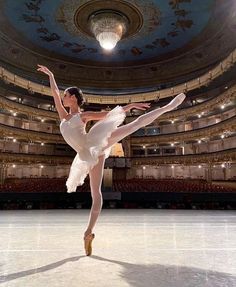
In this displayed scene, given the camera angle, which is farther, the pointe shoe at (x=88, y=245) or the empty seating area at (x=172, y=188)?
the empty seating area at (x=172, y=188)

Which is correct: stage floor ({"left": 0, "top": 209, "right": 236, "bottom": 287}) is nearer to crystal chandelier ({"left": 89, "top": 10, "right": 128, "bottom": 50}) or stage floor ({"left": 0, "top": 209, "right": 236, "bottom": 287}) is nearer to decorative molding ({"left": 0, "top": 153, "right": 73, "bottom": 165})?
crystal chandelier ({"left": 89, "top": 10, "right": 128, "bottom": 50})

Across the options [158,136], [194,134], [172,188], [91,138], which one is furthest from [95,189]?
[158,136]

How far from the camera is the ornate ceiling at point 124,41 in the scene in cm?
1909

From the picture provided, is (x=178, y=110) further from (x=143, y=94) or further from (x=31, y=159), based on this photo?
(x=31, y=159)

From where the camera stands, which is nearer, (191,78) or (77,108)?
(77,108)

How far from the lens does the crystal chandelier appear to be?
19594 mm

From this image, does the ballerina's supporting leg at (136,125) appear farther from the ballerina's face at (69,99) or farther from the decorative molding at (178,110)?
the decorative molding at (178,110)

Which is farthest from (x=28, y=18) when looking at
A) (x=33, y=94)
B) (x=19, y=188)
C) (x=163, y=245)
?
(x=163, y=245)

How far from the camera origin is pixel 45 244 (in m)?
4.86

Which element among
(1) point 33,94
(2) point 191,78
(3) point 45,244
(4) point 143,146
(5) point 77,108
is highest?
(2) point 191,78

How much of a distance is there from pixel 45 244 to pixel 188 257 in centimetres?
254

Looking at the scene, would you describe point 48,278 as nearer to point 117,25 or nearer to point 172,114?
point 117,25

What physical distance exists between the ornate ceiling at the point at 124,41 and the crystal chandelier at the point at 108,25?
495mm

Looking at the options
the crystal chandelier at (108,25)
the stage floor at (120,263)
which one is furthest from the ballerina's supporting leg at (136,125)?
the crystal chandelier at (108,25)
